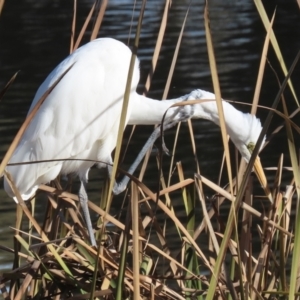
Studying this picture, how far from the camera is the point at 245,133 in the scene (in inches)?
139

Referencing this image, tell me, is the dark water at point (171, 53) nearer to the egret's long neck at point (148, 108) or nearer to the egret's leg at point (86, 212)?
the egret's leg at point (86, 212)

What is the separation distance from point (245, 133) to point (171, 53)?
747 centimetres

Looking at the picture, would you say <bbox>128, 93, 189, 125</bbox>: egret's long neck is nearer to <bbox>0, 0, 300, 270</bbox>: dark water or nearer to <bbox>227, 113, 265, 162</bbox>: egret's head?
<bbox>227, 113, 265, 162</bbox>: egret's head

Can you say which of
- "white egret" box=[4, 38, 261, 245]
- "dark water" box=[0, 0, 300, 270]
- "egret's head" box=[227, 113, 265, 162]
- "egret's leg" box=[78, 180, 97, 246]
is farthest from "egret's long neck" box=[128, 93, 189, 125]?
Answer: "dark water" box=[0, 0, 300, 270]

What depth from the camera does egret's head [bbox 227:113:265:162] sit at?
3.54m

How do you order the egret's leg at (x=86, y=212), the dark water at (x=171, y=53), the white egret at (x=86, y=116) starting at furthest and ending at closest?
the dark water at (x=171, y=53), the white egret at (x=86, y=116), the egret's leg at (x=86, y=212)

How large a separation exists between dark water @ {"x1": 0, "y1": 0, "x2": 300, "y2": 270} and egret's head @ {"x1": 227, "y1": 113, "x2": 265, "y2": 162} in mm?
1772

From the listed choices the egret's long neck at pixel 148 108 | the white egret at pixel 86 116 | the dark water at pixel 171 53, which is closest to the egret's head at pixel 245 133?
the white egret at pixel 86 116

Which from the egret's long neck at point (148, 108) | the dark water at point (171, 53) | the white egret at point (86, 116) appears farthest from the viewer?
the dark water at point (171, 53)

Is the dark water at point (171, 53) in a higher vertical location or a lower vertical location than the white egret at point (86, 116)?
lower

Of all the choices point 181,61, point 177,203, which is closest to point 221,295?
point 177,203

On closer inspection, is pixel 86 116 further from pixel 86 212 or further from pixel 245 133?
pixel 245 133

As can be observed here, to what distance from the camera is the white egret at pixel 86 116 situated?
351 centimetres

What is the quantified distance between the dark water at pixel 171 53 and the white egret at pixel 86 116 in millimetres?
1295
